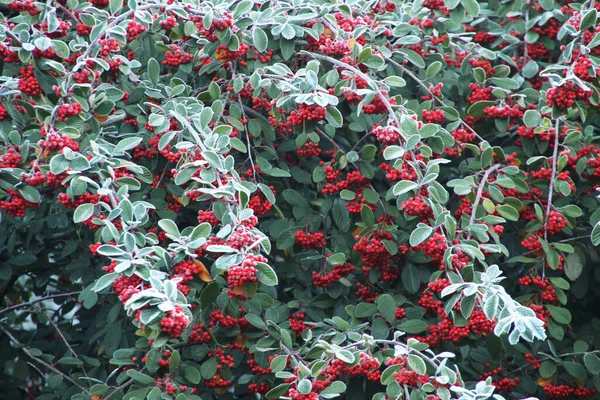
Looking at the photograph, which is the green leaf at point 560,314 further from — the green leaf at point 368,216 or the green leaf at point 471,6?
the green leaf at point 471,6

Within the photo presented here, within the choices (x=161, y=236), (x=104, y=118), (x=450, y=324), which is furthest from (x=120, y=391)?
(x=450, y=324)

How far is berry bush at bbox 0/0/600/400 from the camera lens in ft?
7.64

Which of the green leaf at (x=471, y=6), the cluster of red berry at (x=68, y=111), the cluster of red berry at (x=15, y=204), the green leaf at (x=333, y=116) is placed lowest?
the cluster of red berry at (x=15, y=204)

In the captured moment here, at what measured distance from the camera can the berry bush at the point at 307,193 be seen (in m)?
2.33

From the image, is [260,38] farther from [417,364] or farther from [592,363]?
[592,363]

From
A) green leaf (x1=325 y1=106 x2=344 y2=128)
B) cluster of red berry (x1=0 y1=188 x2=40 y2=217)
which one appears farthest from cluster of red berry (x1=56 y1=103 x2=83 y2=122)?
green leaf (x1=325 y1=106 x2=344 y2=128)

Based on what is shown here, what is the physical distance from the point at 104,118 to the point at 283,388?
1.19 metres

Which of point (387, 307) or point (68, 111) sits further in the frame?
point (387, 307)

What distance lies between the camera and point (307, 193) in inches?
125

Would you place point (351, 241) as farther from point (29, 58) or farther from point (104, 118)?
point (29, 58)

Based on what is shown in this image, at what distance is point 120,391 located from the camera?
2.75 metres

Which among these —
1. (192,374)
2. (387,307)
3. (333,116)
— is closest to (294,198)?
(333,116)

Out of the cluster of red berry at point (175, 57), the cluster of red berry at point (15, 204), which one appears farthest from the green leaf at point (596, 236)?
the cluster of red berry at point (15, 204)

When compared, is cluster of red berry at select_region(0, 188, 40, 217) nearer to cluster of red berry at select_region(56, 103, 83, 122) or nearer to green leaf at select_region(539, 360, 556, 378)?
cluster of red berry at select_region(56, 103, 83, 122)
